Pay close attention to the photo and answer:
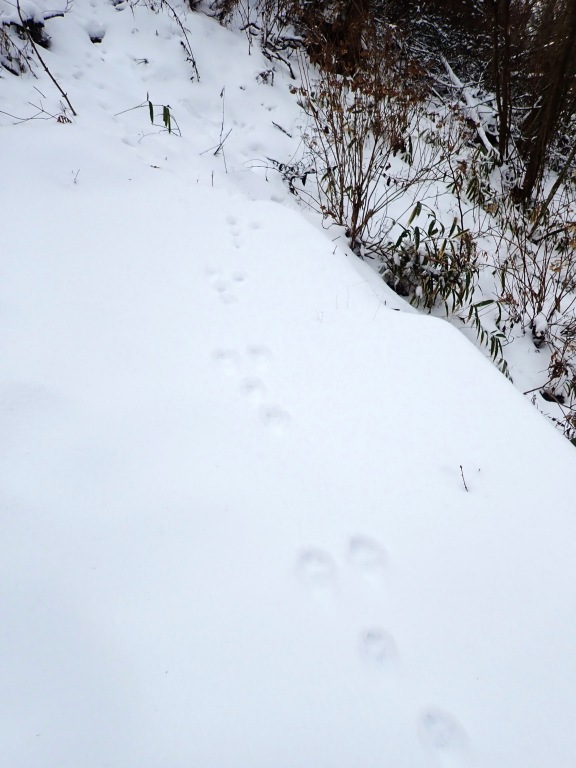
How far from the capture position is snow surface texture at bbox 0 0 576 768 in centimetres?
91

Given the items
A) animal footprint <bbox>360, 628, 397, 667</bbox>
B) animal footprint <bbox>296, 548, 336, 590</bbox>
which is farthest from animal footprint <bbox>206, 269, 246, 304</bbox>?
animal footprint <bbox>360, 628, 397, 667</bbox>

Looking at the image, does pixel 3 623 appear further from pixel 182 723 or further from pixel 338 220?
pixel 338 220

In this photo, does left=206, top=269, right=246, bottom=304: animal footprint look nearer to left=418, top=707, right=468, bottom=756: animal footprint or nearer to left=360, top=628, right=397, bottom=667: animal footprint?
left=360, top=628, right=397, bottom=667: animal footprint

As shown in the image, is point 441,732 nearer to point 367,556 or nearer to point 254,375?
point 367,556

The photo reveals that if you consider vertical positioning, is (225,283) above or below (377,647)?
above

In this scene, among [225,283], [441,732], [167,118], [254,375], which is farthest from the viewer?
[167,118]

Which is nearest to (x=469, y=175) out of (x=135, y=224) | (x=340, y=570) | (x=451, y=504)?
(x=135, y=224)

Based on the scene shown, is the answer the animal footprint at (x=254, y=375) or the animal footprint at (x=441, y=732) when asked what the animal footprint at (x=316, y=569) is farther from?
the animal footprint at (x=254, y=375)

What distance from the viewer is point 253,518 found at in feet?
4.01

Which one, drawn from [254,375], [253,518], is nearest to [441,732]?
[253,518]

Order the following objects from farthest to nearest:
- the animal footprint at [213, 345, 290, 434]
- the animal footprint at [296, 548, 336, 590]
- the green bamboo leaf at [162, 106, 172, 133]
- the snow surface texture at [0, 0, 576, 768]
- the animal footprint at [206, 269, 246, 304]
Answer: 1. the green bamboo leaf at [162, 106, 172, 133]
2. the animal footprint at [206, 269, 246, 304]
3. the animal footprint at [213, 345, 290, 434]
4. the animal footprint at [296, 548, 336, 590]
5. the snow surface texture at [0, 0, 576, 768]

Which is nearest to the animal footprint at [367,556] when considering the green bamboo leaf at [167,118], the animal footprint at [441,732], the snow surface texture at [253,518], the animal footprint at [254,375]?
the snow surface texture at [253,518]

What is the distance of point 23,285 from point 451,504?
5.76 feet

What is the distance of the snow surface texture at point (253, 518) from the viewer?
2.98 feet
